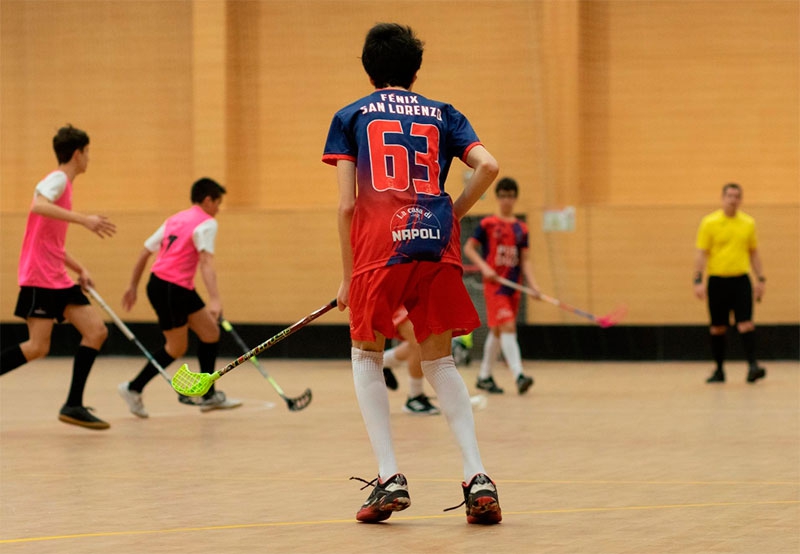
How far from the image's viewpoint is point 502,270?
10.2m

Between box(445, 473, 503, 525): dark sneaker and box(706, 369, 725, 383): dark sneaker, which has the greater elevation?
box(445, 473, 503, 525): dark sneaker

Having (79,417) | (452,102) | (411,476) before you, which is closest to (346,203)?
(411,476)

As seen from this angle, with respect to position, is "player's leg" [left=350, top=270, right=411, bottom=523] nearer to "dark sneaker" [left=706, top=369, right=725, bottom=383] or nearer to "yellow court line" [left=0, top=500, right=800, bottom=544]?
"yellow court line" [left=0, top=500, right=800, bottom=544]

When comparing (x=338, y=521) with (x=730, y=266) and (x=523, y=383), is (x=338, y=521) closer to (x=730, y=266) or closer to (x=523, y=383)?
(x=523, y=383)

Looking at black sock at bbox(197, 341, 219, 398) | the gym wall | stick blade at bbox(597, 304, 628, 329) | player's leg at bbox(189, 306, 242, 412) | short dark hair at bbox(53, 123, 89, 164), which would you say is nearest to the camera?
short dark hair at bbox(53, 123, 89, 164)

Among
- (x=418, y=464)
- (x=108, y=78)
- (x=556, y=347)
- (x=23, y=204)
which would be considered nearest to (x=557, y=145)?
(x=556, y=347)

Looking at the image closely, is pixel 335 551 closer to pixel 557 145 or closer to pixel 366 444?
pixel 366 444

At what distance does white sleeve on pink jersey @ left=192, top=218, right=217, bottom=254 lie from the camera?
26.7 ft

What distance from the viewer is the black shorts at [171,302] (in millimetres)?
8117

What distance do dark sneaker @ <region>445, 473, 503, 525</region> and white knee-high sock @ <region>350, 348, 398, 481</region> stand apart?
288 mm

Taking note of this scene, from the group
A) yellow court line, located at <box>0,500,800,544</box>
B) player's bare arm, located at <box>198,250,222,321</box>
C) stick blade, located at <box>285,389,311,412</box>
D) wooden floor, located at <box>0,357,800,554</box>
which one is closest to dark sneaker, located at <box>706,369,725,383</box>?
wooden floor, located at <box>0,357,800,554</box>

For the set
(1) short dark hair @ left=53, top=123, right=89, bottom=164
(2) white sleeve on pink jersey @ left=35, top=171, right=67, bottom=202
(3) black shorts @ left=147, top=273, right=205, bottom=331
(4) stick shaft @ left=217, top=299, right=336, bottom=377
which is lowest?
(3) black shorts @ left=147, top=273, right=205, bottom=331

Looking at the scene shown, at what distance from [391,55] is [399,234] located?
0.65 meters

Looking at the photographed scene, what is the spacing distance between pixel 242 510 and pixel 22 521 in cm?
76
